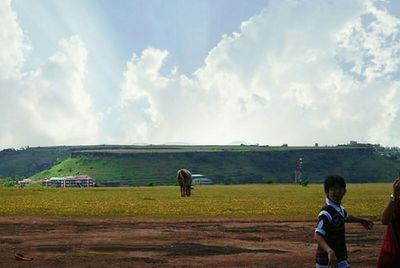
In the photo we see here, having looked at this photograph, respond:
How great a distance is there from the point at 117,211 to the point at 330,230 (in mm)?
33327

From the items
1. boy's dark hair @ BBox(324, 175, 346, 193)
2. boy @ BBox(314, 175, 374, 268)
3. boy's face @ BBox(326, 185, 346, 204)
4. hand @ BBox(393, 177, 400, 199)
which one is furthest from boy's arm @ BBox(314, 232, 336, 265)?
hand @ BBox(393, 177, 400, 199)

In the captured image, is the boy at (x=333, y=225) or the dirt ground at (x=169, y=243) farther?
the dirt ground at (x=169, y=243)

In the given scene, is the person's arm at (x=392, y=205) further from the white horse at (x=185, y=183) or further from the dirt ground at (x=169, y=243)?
the white horse at (x=185, y=183)

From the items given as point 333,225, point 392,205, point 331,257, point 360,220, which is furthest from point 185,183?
point 331,257

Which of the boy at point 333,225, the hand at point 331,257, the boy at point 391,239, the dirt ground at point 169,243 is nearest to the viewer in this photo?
the hand at point 331,257

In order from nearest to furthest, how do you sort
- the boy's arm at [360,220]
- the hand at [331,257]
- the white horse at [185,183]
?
the hand at [331,257], the boy's arm at [360,220], the white horse at [185,183]

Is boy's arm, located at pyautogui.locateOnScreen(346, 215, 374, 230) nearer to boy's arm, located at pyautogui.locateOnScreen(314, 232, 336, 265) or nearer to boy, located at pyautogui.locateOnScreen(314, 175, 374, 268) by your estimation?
boy, located at pyautogui.locateOnScreen(314, 175, 374, 268)

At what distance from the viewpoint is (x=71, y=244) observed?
78.9ft

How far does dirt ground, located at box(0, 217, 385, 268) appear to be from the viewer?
19531mm

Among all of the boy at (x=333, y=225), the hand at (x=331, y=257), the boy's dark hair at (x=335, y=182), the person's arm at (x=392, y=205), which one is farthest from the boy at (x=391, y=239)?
the hand at (x=331, y=257)

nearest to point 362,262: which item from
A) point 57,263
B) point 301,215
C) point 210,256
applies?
point 210,256

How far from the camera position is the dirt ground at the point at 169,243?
19.5m

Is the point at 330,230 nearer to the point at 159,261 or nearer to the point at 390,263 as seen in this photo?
the point at 390,263

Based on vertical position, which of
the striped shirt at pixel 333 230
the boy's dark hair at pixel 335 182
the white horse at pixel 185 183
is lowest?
the striped shirt at pixel 333 230
